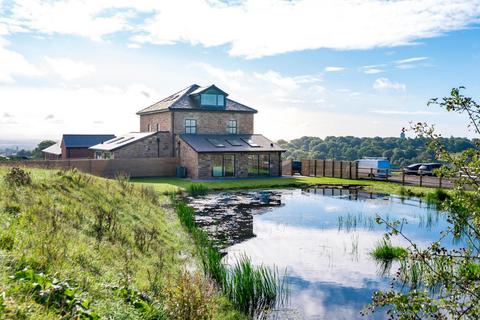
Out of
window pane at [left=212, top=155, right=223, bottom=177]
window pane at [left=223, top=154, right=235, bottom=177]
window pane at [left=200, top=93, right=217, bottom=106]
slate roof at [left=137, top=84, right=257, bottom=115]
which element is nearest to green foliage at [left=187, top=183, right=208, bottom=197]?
window pane at [left=212, top=155, right=223, bottom=177]

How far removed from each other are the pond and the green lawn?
255cm

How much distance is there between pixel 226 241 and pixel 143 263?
4.64m

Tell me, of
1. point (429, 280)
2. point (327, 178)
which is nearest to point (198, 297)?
point (429, 280)

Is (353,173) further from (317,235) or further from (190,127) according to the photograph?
(317,235)

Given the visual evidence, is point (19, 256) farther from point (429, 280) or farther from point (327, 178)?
point (327, 178)

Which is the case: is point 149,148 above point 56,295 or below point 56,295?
above

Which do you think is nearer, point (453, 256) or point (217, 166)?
point (453, 256)

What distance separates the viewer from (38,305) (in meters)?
4.78

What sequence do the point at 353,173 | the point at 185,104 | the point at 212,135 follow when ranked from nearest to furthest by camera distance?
the point at 353,173 < the point at 185,104 < the point at 212,135

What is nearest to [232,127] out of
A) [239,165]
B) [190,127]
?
[190,127]

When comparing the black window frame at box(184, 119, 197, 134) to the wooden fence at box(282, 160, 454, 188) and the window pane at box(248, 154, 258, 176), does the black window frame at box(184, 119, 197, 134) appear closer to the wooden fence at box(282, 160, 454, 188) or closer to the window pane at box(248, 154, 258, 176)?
the window pane at box(248, 154, 258, 176)

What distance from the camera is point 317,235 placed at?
50.3ft

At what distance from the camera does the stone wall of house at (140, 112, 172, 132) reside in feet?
121

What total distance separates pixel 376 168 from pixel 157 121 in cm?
2136
